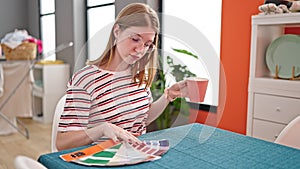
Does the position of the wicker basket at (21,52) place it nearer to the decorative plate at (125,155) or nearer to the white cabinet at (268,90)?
the white cabinet at (268,90)

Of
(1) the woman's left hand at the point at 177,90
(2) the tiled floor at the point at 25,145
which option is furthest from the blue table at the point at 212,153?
(2) the tiled floor at the point at 25,145

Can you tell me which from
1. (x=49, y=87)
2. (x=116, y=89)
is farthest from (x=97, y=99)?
(x=49, y=87)

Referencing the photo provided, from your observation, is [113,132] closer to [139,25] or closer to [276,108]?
[139,25]

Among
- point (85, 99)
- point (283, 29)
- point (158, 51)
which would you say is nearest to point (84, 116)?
point (85, 99)

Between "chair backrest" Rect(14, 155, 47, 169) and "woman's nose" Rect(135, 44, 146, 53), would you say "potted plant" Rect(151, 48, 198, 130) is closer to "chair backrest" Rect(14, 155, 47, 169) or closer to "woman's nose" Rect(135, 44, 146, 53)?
Answer: "woman's nose" Rect(135, 44, 146, 53)

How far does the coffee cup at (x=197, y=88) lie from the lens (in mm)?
863

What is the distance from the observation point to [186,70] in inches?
33.9

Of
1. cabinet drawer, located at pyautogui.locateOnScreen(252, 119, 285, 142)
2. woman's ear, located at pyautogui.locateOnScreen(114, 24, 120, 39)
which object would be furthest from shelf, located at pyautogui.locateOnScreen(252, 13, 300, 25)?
woman's ear, located at pyautogui.locateOnScreen(114, 24, 120, 39)

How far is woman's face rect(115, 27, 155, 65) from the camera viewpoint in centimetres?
81

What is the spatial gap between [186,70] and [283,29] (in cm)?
148

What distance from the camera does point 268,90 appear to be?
1898 millimetres

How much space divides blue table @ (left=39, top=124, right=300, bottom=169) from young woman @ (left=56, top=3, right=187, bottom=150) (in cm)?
9

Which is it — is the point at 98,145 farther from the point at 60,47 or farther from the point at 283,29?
the point at 60,47

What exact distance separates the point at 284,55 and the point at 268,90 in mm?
225
